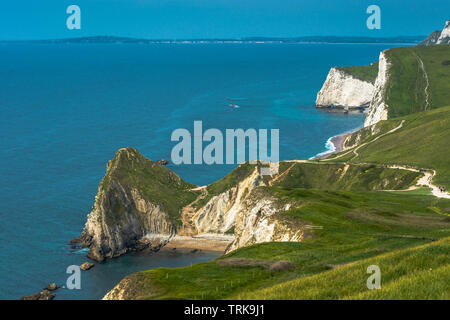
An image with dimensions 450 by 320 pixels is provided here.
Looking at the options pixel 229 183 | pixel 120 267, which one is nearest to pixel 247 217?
pixel 120 267

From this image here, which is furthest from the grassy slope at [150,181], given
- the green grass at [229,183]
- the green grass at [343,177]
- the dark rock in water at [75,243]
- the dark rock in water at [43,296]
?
the dark rock in water at [43,296]

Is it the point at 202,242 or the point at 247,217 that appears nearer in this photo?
the point at 247,217

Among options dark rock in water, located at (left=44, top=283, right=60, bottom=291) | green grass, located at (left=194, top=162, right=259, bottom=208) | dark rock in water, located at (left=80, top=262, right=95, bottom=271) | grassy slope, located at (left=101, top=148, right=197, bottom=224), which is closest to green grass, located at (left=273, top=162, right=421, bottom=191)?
green grass, located at (left=194, top=162, right=259, bottom=208)

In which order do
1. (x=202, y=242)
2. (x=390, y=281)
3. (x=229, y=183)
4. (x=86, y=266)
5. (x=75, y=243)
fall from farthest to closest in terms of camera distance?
(x=229, y=183), (x=202, y=242), (x=75, y=243), (x=86, y=266), (x=390, y=281)

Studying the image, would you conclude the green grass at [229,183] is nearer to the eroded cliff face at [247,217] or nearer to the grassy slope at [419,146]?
the eroded cliff face at [247,217]

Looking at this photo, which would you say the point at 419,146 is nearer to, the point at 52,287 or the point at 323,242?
the point at 323,242

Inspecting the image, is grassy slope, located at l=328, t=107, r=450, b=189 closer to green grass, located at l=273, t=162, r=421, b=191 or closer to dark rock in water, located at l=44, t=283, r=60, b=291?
green grass, located at l=273, t=162, r=421, b=191

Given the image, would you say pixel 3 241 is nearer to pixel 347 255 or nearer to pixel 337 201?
pixel 337 201
